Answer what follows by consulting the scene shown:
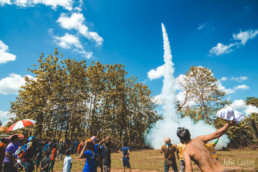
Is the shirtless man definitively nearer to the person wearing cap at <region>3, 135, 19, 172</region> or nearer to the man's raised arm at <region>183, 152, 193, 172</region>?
the man's raised arm at <region>183, 152, 193, 172</region>

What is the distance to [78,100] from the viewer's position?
29.5m

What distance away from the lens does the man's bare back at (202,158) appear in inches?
108

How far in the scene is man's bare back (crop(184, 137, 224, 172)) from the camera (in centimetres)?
274

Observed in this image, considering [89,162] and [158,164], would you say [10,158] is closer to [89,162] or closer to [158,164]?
[89,162]

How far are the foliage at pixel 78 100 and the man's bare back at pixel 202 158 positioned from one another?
69.2 feet

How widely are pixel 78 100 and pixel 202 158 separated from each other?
29049mm

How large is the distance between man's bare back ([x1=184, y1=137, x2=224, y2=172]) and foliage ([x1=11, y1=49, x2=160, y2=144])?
69.2ft

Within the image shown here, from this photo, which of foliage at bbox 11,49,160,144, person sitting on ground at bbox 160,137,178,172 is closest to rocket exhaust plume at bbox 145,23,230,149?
foliage at bbox 11,49,160,144

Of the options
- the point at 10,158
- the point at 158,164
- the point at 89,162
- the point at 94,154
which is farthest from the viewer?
the point at 158,164

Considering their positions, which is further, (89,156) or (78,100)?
(78,100)

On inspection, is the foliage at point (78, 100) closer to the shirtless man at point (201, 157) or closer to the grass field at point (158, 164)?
the grass field at point (158, 164)

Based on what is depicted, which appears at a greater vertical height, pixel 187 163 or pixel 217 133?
pixel 217 133

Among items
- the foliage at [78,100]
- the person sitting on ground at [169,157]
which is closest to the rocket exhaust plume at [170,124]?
the foliage at [78,100]

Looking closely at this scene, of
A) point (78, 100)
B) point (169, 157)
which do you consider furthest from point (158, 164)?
point (78, 100)
